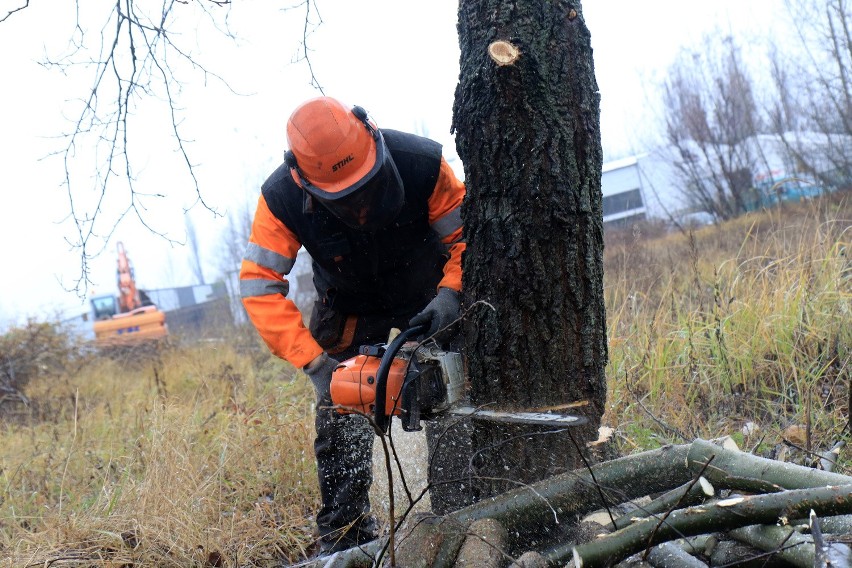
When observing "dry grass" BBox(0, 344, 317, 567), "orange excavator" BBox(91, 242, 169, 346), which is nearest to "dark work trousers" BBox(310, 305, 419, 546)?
"dry grass" BBox(0, 344, 317, 567)

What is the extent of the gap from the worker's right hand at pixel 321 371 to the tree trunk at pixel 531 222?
87 cm

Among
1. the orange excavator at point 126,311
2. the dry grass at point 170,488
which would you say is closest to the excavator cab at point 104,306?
the orange excavator at point 126,311

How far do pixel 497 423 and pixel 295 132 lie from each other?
4.59 ft

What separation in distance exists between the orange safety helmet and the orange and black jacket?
0.58 feet

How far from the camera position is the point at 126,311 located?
19.3 metres

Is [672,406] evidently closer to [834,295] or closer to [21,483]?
[834,295]

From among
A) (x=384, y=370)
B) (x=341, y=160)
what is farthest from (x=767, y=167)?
(x=384, y=370)

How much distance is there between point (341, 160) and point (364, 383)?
894mm

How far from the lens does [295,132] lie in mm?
2678

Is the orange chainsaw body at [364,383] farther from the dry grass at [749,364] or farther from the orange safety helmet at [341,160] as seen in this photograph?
the dry grass at [749,364]

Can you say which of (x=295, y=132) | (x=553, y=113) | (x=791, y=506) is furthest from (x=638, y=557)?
(x=295, y=132)

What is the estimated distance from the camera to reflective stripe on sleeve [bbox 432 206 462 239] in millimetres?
3008

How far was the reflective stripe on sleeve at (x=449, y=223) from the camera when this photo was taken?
301 cm

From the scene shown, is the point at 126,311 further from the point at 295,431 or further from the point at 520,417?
the point at 520,417
